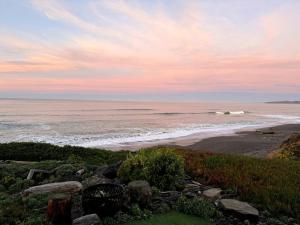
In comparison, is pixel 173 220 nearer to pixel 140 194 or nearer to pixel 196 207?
pixel 196 207

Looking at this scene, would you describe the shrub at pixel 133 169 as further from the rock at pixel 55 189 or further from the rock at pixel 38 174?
the rock at pixel 38 174

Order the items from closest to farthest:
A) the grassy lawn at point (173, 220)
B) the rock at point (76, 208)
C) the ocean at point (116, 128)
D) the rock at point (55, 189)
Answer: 1. the grassy lawn at point (173, 220)
2. the rock at point (76, 208)
3. the rock at point (55, 189)
4. the ocean at point (116, 128)

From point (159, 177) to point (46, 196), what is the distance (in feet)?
9.04

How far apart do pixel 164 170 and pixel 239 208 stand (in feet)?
6.92

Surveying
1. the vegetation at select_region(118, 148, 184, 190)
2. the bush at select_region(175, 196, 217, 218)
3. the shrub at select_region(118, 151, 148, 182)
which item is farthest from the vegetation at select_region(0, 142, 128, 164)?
the bush at select_region(175, 196, 217, 218)

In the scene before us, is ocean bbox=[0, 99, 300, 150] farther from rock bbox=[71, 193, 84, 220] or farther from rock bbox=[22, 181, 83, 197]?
rock bbox=[71, 193, 84, 220]

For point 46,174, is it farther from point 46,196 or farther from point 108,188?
point 108,188

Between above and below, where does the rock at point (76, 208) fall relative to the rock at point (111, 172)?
below

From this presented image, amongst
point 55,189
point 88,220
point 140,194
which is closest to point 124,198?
point 140,194

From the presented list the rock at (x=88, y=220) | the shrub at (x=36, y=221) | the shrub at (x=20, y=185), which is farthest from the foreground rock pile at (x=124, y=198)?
the shrub at (x=20, y=185)

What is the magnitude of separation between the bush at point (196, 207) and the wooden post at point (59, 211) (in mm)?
2452

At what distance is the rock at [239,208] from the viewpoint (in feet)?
24.5

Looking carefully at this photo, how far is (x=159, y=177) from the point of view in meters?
8.77

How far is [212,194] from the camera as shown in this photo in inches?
333
